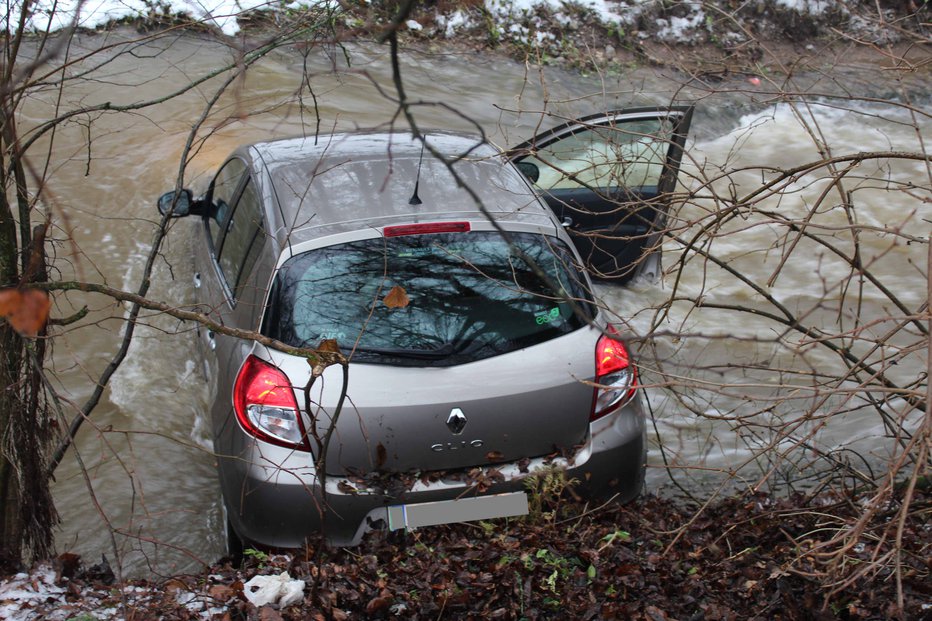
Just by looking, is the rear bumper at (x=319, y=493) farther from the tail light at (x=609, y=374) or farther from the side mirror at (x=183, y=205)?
the side mirror at (x=183, y=205)

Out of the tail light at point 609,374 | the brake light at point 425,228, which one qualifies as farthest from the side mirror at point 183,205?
the tail light at point 609,374

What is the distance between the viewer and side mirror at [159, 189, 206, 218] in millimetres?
5090

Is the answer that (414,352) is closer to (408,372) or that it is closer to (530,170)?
(408,372)

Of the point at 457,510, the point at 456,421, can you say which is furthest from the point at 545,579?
the point at 456,421

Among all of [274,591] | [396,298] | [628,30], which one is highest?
[628,30]

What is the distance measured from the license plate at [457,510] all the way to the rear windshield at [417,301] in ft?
1.91

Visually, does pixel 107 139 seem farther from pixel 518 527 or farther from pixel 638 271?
pixel 518 527

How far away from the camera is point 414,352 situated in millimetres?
3705

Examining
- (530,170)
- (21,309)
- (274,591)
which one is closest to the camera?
(21,309)

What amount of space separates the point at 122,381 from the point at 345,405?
2991 millimetres

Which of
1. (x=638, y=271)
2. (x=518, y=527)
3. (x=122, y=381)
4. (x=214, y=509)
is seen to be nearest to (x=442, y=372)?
(x=518, y=527)

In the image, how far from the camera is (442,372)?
3.69 meters

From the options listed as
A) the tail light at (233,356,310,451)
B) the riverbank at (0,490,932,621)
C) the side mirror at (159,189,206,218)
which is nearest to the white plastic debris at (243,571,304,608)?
the riverbank at (0,490,932,621)

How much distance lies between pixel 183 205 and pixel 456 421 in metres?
2.53
